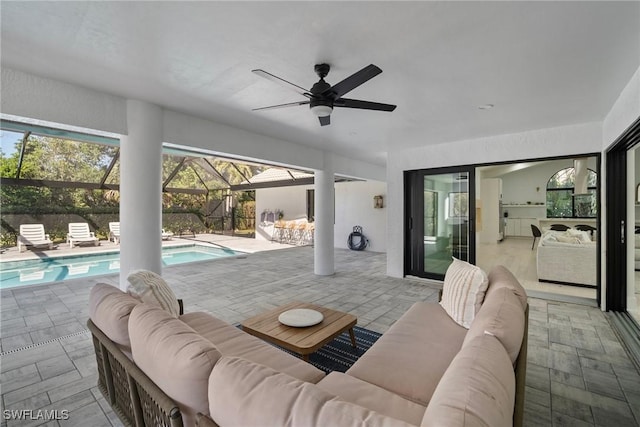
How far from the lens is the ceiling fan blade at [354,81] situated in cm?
198

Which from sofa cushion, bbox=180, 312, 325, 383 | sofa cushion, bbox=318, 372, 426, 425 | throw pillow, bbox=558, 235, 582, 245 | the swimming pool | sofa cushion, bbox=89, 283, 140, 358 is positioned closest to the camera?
sofa cushion, bbox=318, 372, 426, 425

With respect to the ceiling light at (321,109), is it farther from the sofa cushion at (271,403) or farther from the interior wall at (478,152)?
the interior wall at (478,152)

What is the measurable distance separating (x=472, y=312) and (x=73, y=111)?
4.27 meters

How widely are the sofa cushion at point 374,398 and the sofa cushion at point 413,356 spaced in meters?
0.10

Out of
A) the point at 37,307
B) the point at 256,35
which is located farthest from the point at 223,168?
the point at 256,35

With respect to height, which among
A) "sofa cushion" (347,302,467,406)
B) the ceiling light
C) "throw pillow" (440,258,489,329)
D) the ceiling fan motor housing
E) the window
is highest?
the ceiling fan motor housing

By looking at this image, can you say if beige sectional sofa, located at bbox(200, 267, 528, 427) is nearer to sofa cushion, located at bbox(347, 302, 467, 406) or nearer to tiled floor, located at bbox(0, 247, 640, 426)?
sofa cushion, located at bbox(347, 302, 467, 406)

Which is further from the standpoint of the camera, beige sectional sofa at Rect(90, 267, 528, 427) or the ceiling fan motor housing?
the ceiling fan motor housing

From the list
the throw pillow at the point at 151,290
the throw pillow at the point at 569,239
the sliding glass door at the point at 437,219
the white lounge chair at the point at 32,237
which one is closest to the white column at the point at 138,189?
the throw pillow at the point at 151,290

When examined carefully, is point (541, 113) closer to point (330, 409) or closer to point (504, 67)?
point (504, 67)

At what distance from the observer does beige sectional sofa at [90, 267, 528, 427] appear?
771mm

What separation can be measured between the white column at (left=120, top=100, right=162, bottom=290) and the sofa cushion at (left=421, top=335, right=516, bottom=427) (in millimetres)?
3547

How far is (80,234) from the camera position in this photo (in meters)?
8.62

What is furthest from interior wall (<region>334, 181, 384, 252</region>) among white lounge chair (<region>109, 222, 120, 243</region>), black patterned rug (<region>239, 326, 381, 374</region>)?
white lounge chair (<region>109, 222, 120, 243</region>)
